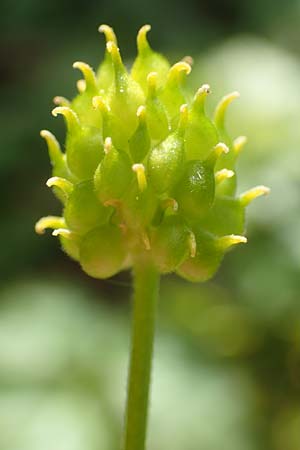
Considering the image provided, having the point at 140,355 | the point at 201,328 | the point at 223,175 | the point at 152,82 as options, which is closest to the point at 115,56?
the point at 152,82

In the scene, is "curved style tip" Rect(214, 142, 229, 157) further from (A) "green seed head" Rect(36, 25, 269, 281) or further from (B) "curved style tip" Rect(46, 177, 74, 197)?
(B) "curved style tip" Rect(46, 177, 74, 197)

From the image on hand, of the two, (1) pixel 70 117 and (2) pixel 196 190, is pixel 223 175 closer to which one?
(2) pixel 196 190

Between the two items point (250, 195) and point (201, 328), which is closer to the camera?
point (250, 195)

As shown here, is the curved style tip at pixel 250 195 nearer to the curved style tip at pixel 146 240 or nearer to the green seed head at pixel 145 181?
the green seed head at pixel 145 181

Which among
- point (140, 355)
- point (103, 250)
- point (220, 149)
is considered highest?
point (220, 149)

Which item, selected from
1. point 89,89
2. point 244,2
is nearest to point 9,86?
point 244,2

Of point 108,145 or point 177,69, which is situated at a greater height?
point 177,69
